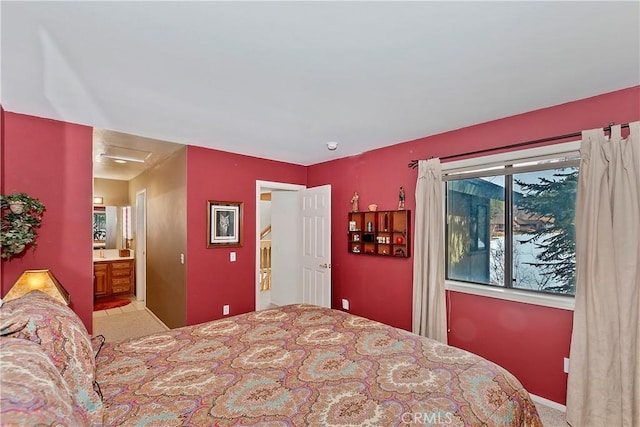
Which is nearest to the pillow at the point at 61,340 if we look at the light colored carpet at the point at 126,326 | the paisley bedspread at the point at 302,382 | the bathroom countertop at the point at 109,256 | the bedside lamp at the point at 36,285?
the paisley bedspread at the point at 302,382

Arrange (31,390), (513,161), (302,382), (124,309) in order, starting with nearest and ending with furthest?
(31,390)
(302,382)
(513,161)
(124,309)

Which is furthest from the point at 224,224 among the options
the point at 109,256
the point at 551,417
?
the point at 109,256

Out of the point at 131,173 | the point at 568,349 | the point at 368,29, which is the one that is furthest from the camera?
the point at 131,173

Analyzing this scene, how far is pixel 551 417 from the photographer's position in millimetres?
2424

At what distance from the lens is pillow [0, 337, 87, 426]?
0.79m

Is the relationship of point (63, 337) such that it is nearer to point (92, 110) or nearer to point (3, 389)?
point (3, 389)

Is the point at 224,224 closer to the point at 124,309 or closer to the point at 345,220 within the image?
the point at 345,220

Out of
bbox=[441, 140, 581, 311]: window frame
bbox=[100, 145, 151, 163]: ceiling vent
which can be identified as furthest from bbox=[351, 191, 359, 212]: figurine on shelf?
bbox=[100, 145, 151, 163]: ceiling vent

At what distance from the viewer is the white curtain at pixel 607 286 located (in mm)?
2105

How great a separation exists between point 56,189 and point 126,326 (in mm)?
2503

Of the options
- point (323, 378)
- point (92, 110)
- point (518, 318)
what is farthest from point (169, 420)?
point (518, 318)

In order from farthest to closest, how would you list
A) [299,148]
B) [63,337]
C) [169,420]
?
[299,148] < [63,337] < [169,420]

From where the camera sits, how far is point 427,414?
1281mm

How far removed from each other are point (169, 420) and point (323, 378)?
698 millimetres
